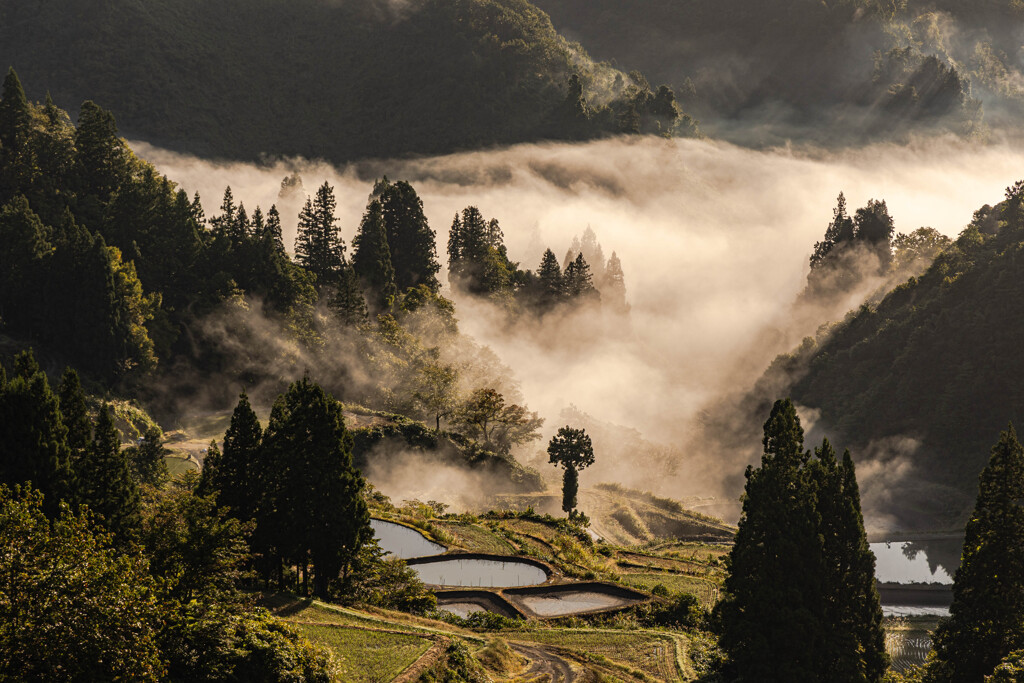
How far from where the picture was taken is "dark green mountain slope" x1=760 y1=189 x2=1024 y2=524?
12750 cm

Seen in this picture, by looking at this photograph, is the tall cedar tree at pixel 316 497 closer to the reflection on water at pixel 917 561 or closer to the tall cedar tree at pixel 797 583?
the tall cedar tree at pixel 797 583

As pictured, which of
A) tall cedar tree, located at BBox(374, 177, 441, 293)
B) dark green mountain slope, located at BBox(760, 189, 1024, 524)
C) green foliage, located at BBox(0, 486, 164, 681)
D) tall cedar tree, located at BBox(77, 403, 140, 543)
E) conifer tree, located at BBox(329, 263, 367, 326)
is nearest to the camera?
green foliage, located at BBox(0, 486, 164, 681)

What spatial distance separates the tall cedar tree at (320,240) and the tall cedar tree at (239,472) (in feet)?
267

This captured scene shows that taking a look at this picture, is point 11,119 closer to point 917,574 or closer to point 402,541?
point 402,541

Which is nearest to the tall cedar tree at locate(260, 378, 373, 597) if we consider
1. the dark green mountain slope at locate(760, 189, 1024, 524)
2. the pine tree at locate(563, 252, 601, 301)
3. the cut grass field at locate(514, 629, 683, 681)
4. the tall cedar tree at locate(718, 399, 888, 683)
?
the cut grass field at locate(514, 629, 683, 681)

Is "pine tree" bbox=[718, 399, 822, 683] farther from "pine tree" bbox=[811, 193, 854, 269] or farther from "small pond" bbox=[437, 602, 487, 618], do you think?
"pine tree" bbox=[811, 193, 854, 269]

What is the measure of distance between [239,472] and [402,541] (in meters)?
19.5

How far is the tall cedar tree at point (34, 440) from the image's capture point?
42.4 meters

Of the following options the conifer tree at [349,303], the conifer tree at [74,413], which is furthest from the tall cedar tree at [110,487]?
the conifer tree at [349,303]

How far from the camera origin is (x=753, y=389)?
172750mm

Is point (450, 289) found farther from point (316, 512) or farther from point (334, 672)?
point (334, 672)

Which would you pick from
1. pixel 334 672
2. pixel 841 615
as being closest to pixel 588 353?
pixel 841 615

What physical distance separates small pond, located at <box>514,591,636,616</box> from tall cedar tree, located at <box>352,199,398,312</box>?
76.5 metres

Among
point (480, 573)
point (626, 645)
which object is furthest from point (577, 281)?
point (626, 645)
